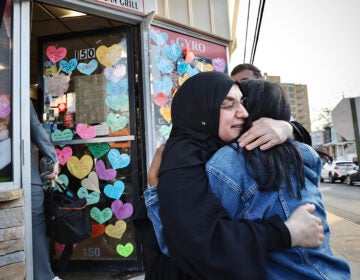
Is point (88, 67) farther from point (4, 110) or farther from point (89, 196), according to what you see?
point (89, 196)

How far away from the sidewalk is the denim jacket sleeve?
10.7 feet

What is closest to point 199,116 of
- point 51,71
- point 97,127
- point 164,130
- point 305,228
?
point 305,228

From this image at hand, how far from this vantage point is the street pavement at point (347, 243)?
370cm

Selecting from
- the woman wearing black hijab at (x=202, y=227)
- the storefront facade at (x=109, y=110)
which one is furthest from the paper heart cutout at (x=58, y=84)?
the woman wearing black hijab at (x=202, y=227)

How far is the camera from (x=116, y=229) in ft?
11.2

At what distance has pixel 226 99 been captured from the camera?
3.75 ft

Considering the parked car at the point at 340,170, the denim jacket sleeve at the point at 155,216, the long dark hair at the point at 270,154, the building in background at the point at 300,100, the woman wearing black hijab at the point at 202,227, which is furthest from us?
the building in background at the point at 300,100

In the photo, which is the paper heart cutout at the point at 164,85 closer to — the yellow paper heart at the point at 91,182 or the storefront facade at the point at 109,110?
the storefront facade at the point at 109,110

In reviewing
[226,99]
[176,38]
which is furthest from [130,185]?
[226,99]

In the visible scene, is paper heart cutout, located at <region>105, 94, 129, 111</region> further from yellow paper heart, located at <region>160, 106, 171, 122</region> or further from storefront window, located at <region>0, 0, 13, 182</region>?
storefront window, located at <region>0, 0, 13, 182</region>

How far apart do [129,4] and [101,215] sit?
97.0 inches

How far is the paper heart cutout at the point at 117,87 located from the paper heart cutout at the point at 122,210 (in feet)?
4.37

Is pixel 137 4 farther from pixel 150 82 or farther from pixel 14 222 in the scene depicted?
pixel 14 222

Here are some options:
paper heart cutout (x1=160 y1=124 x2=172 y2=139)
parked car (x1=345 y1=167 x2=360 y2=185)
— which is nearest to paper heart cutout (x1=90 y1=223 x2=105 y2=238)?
paper heart cutout (x1=160 y1=124 x2=172 y2=139)
